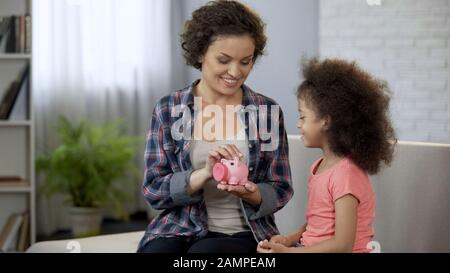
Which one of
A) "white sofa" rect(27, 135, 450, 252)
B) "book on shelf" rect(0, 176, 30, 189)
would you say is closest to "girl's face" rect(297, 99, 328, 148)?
"white sofa" rect(27, 135, 450, 252)

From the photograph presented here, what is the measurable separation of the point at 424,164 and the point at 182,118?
1.54ft

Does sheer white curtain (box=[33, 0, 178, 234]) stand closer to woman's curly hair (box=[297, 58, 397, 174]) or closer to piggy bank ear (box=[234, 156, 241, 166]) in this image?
woman's curly hair (box=[297, 58, 397, 174])

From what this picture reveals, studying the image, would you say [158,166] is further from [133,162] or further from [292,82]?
[133,162]

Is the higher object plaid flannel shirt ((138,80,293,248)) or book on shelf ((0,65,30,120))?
book on shelf ((0,65,30,120))

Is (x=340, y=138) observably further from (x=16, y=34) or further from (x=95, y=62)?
(x=95, y=62)

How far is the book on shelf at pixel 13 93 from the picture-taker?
2.28 metres

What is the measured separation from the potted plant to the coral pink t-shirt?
1.67 m

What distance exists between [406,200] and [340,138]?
34 centimetres

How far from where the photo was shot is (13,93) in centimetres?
230

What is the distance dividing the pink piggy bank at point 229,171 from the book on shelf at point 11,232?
166cm

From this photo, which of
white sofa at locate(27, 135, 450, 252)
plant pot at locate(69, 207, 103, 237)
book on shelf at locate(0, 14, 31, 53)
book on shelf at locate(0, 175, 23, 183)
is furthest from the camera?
plant pot at locate(69, 207, 103, 237)

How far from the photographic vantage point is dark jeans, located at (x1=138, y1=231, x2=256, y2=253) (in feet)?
3.18

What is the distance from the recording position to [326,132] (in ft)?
3.36

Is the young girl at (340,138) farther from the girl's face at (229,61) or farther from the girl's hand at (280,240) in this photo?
the girl's face at (229,61)
